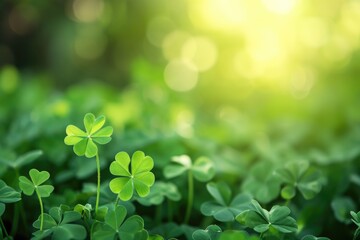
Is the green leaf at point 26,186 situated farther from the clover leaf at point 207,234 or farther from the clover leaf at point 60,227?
the clover leaf at point 207,234

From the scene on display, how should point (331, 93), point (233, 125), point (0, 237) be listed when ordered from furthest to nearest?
point (331, 93) < point (233, 125) < point (0, 237)

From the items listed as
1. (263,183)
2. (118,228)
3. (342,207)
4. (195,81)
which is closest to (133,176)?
(118,228)

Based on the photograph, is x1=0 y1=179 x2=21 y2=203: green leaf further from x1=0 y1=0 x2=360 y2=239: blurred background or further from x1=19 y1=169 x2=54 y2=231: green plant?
x1=0 y1=0 x2=360 y2=239: blurred background

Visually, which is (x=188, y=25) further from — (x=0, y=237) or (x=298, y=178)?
(x=0, y=237)

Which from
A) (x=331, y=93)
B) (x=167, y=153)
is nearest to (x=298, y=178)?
(x=167, y=153)

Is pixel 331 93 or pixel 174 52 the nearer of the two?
pixel 331 93

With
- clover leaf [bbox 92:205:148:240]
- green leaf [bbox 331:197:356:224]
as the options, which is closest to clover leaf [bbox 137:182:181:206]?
clover leaf [bbox 92:205:148:240]

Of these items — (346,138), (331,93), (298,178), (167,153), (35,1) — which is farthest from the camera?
(35,1)

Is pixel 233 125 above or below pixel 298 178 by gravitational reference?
below
